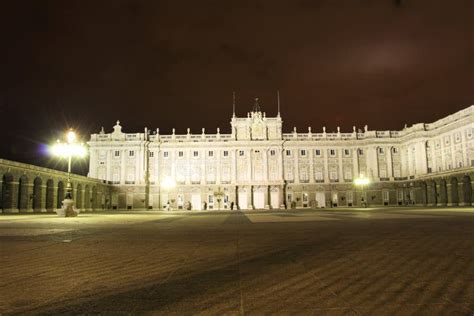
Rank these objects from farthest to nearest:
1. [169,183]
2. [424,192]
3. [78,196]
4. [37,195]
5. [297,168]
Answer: [297,168] < [169,183] < [424,192] < [78,196] < [37,195]

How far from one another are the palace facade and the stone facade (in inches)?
564

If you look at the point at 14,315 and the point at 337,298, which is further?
the point at 337,298

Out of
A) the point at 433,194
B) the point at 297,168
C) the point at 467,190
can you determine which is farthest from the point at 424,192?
the point at 297,168

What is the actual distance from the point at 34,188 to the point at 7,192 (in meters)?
6.45

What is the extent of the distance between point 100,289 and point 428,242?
27.5 feet

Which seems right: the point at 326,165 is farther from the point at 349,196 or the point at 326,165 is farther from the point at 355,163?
the point at 349,196

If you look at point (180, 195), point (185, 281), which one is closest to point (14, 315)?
point (185, 281)

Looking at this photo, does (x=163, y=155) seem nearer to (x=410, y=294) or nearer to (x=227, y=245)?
(x=227, y=245)

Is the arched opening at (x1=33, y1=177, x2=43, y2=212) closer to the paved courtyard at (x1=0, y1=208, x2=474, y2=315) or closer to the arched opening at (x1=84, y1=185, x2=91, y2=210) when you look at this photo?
the arched opening at (x1=84, y1=185, x2=91, y2=210)

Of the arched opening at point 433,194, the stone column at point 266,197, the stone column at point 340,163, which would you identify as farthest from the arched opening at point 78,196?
the arched opening at point 433,194

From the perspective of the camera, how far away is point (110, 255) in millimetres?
8523

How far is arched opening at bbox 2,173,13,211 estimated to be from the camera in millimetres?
41594

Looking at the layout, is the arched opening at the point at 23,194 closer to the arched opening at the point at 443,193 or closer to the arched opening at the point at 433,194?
the arched opening at the point at 443,193

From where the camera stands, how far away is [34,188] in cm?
4838
